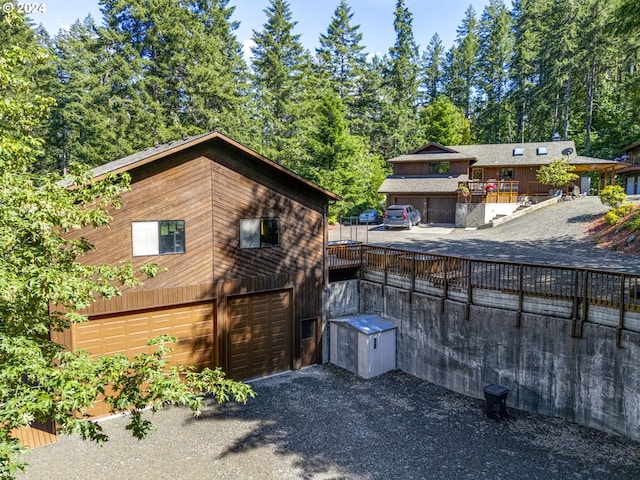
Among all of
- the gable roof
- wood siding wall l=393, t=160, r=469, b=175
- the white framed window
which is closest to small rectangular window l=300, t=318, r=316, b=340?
the gable roof

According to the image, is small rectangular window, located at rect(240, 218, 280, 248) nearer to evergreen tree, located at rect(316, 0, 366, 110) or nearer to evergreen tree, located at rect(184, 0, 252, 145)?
evergreen tree, located at rect(184, 0, 252, 145)

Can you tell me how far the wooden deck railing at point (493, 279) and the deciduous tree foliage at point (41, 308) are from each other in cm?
880

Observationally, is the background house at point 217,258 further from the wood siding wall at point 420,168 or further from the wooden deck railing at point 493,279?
the wood siding wall at point 420,168

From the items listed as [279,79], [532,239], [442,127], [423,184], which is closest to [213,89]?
[279,79]

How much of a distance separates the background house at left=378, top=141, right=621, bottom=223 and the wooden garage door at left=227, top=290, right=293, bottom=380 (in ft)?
72.9

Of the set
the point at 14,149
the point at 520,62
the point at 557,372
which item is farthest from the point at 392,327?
the point at 520,62

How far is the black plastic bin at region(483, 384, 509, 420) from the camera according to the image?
1166cm

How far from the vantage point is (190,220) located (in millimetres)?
13055

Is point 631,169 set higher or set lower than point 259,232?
higher

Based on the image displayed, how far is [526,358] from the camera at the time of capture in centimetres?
1204

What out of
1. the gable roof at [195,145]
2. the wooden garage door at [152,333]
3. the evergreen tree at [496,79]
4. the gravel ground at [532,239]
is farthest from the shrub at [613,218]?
the evergreen tree at [496,79]

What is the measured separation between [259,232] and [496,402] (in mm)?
8889

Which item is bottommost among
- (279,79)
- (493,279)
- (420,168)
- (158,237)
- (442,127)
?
(493,279)

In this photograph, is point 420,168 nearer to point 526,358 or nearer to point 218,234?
point 526,358
